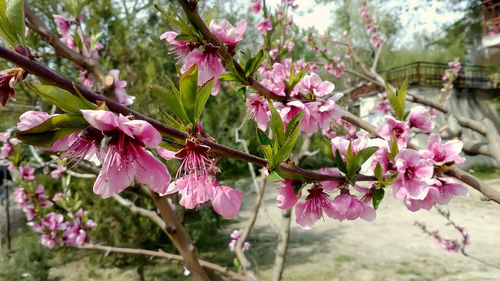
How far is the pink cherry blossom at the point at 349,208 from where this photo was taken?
71cm

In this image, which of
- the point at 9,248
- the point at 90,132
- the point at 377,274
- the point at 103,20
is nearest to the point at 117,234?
the point at 9,248

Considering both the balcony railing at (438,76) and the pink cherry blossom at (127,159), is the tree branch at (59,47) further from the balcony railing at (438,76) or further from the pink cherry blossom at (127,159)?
the balcony railing at (438,76)

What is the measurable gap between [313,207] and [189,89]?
0.45 metres

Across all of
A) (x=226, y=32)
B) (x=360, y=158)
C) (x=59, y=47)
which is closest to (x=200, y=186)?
(x=360, y=158)

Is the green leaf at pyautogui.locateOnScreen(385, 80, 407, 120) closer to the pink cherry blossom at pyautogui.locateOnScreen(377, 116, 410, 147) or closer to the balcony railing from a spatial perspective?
the pink cherry blossom at pyautogui.locateOnScreen(377, 116, 410, 147)

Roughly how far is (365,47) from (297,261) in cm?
1459

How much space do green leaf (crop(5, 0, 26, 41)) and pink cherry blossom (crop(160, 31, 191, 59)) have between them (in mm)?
348

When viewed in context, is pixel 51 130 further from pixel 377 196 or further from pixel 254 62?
pixel 377 196

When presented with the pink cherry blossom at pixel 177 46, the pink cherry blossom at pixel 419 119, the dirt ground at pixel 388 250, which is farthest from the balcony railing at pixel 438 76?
the pink cherry blossom at pixel 177 46

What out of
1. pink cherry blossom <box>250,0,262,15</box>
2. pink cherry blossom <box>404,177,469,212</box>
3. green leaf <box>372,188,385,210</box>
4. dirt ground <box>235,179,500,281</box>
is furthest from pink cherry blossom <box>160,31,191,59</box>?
dirt ground <box>235,179,500,281</box>

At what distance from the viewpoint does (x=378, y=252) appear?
5.18m

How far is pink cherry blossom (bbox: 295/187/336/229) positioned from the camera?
0.76 metres


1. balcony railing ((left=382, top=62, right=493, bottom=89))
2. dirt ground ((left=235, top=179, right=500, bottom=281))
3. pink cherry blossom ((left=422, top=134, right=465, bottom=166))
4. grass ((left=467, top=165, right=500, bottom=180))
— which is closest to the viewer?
pink cherry blossom ((left=422, top=134, right=465, bottom=166))

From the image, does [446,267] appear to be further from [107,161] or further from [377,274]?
[107,161]
